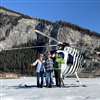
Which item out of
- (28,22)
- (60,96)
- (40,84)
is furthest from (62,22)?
(60,96)

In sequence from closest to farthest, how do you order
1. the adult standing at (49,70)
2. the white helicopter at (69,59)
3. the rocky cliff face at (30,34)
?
the adult standing at (49,70)
the white helicopter at (69,59)
the rocky cliff face at (30,34)

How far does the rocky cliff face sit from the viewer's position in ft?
112

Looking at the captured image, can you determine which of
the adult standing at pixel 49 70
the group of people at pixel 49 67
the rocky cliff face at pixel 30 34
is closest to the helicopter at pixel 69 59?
the group of people at pixel 49 67

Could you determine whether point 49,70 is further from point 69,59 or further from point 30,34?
point 30,34

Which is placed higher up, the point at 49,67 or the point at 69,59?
the point at 69,59

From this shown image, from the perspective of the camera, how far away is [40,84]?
18.9 m

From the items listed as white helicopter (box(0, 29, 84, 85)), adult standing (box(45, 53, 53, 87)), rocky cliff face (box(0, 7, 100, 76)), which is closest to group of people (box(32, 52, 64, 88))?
adult standing (box(45, 53, 53, 87))

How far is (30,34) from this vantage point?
3625 centimetres

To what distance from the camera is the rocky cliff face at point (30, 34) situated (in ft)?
112

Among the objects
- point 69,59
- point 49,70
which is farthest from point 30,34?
point 49,70

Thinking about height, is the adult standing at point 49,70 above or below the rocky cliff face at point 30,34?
below

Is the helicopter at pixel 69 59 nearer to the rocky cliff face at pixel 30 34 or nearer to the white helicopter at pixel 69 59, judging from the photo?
the white helicopter at pixel 69 59

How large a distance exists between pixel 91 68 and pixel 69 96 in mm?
17287

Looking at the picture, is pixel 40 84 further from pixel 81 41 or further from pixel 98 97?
pixel 81 41
